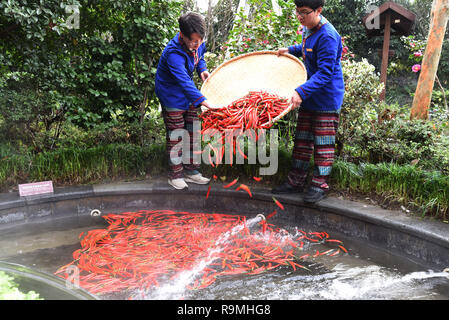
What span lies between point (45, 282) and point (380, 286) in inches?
73.4

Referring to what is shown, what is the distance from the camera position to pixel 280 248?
2.70m

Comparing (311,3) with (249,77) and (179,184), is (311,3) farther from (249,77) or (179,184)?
(179,184)

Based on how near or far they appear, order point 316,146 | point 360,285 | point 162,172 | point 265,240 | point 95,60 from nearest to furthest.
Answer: point 360,285, point 265,240, point 316,146, point 162,172, point 95,60

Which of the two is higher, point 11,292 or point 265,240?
point 11,292

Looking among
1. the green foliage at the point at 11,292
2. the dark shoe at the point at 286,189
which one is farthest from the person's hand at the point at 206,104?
the green foliage at the point at 11,292

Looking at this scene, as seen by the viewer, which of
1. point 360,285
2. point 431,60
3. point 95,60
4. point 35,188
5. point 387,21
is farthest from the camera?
point 387,21

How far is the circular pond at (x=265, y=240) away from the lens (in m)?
2.13

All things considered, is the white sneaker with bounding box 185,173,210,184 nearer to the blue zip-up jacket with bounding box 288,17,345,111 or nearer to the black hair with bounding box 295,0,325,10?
the blue zip-up jacket with bounding box 288,17,345,111

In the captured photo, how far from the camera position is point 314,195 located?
306 cm

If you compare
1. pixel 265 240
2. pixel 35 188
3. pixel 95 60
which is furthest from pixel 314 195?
pixel 95 60

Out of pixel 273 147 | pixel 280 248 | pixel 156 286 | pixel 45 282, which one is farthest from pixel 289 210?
pixel 45 282

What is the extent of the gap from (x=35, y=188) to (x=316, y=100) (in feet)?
8.83

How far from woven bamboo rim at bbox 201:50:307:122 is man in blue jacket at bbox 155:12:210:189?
0.24 meters

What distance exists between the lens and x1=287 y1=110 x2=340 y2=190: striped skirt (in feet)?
10.0
